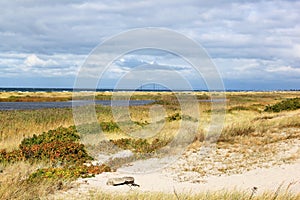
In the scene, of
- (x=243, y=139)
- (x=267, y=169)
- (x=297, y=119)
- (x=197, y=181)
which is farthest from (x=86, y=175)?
(x=297, y=119)

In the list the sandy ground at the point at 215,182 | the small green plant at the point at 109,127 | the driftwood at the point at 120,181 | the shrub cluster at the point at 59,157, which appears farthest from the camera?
the small green plant at the point at 109,127

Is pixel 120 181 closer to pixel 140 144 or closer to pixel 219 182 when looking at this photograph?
pixel 219 182

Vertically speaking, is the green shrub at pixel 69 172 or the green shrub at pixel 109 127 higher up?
the green shrub at pixel 109 127

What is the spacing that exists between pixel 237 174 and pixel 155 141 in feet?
15.8

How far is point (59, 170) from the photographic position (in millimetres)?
10469

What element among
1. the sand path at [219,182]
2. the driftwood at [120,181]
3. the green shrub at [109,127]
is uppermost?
the green shrub at [109,127]

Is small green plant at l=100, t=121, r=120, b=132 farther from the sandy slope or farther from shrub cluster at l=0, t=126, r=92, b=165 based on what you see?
the sandy slope

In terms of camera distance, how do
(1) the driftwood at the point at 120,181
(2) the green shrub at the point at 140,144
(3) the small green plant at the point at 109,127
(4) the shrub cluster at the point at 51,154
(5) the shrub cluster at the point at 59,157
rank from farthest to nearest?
1. (3) the small green plant at the point at 109,127
2. (2) the green shrub at the point at 140,144
3. (4) the shrub cluster at the point at 51,154
4. (5) the shrub cluster at the point at 59,157
5. (1) the driftwood at the point at 120,181

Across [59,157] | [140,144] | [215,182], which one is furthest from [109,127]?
[215,182]

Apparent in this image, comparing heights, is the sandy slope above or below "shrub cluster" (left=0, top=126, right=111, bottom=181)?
below

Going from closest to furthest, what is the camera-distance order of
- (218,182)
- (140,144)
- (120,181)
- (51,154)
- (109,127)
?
1. (120,181)
2. (218,182)
3. (51,154)
4. (140,144)
5. (109,127)

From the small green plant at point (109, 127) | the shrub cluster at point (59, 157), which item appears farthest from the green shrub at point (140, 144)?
the small green plant at point (109, 127)

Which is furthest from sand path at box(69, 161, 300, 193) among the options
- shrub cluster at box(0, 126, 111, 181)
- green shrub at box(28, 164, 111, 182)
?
shrub cluster at box(0, 126, 111, 181)

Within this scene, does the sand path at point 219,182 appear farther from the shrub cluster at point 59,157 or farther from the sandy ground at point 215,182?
the shrub cluster at point 59,157
